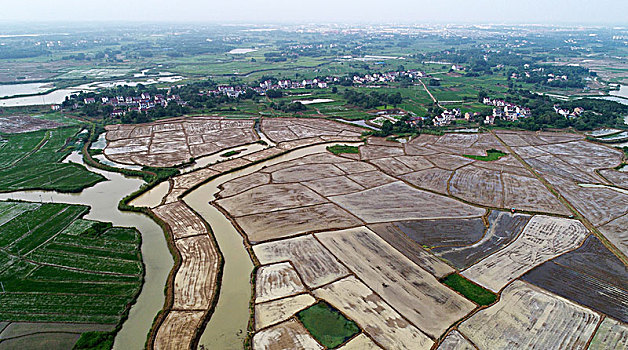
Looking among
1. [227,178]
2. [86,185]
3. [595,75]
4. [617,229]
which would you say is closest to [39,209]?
[86,185]

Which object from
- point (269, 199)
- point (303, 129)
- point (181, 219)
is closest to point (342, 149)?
point (303, 129)

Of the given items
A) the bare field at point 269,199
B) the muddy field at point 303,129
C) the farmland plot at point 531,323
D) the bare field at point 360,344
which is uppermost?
the muddy field at point 303,129

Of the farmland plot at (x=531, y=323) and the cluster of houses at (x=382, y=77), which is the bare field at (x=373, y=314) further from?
the cluster of houses at (x=382, y=77)

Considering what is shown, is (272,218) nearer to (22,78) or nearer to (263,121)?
(263,121)

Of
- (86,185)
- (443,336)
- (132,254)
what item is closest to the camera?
(443,336)

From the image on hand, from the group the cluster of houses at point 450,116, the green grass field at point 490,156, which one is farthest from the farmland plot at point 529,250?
the cluster of houses at point 450,116

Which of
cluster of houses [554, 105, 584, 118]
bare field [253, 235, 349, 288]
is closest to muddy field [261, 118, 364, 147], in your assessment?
bare field [253, 235, 349, 288]

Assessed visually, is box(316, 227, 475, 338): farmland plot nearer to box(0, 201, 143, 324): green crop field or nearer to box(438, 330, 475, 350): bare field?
box(438, 330, 475, 350): bare field
